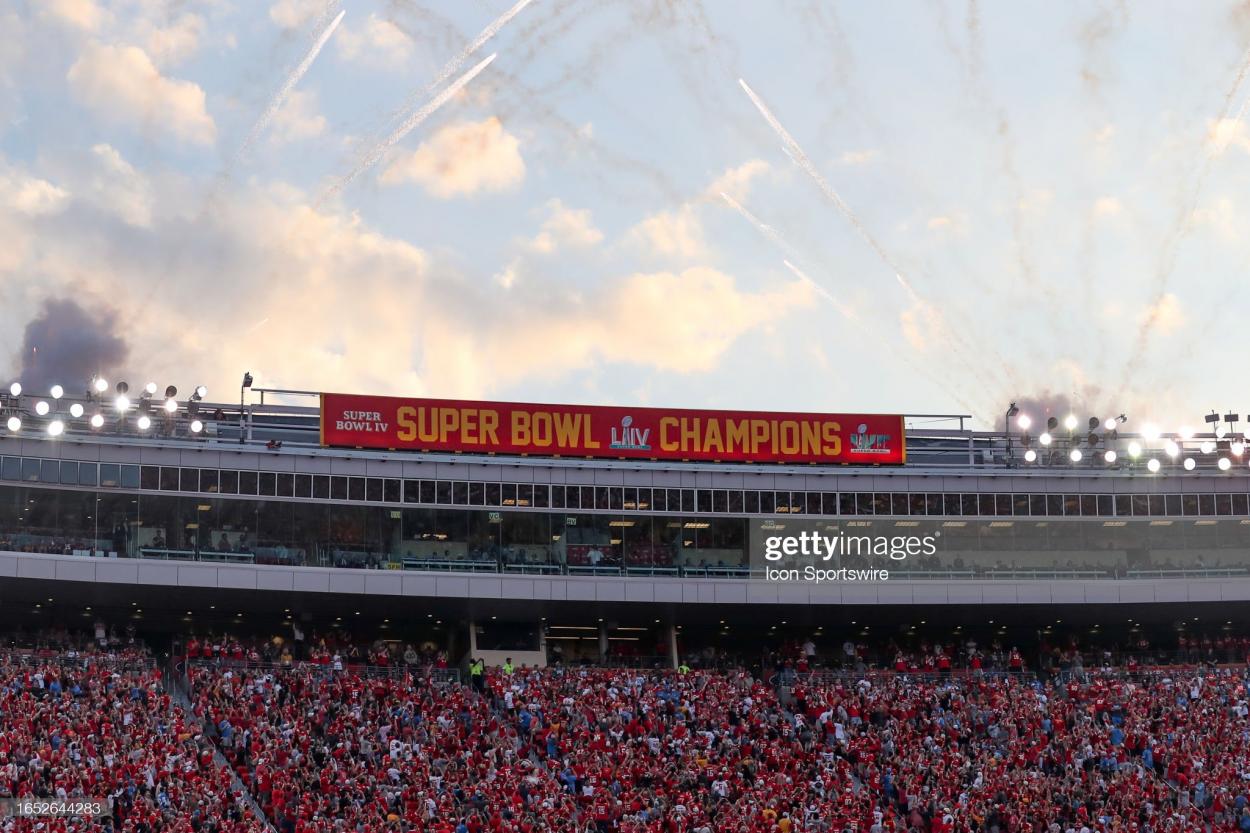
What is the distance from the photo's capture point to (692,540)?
7138 centimetres

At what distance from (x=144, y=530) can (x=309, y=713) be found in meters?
12.5

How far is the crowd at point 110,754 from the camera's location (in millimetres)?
47625

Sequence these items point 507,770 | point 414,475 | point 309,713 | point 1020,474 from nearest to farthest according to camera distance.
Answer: point 507,770, point 309,713, point 414,475, point 1020,474

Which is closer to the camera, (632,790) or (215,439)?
(632,790)

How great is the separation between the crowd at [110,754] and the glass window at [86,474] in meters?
8.52

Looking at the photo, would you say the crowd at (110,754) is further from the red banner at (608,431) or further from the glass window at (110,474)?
the red banner at (608,431)

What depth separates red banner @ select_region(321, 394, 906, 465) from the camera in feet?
227

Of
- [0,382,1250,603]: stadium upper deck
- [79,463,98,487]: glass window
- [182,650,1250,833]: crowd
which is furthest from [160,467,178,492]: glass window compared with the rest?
[182,650,1250,833]: crowd

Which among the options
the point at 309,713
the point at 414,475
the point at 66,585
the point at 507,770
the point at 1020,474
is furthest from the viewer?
the point at 1020,474

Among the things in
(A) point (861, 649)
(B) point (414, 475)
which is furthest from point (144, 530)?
(A) point (861, 649)

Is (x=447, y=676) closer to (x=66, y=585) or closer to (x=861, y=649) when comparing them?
(x=66, y=585)

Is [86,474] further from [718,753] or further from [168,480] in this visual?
[718,753]

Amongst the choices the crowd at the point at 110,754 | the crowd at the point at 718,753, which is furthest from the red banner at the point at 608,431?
the crowd at the point at 110,754

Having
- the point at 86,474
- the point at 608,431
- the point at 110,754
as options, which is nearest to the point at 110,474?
the point at 86,474
